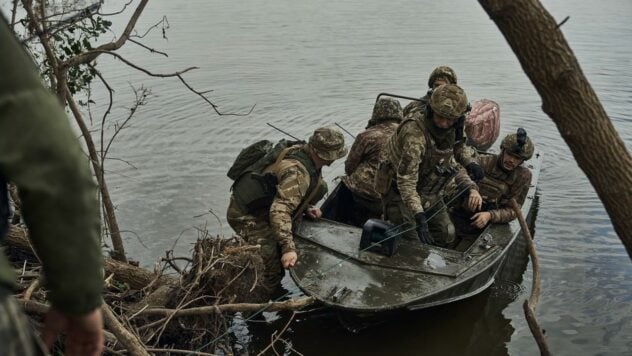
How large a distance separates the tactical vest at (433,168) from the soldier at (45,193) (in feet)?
17.8

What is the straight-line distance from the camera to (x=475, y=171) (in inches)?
299

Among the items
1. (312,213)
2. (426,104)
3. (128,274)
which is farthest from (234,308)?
(426,104)

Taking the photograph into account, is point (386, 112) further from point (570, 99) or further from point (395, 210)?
point (570, 99)

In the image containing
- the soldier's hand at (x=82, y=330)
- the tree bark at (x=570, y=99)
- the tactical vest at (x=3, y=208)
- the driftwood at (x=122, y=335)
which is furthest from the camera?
the driftwood at (x=122, y=335)

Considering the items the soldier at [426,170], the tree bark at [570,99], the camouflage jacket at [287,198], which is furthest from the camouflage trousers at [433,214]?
the tree bark at [570,99]

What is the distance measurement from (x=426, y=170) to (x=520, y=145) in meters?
1.27

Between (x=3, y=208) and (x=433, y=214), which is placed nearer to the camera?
(x=3, y=208)

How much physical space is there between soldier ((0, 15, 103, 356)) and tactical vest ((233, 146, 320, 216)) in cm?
485

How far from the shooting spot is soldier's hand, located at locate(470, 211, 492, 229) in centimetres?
758

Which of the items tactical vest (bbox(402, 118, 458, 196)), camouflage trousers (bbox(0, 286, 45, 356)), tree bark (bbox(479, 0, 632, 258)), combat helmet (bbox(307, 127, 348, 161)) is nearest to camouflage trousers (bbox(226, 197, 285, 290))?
combat helmet (bbox(307, 127, 348, 161))

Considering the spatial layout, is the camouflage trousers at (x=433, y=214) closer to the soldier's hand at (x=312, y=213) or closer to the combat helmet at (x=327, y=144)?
the soldier's hand at (x=312, y=213)

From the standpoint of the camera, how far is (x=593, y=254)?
8.93 m

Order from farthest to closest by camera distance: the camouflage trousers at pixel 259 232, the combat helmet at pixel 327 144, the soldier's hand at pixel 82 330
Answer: the camouflage trousers at pixel 259 232, the combat helmet at pixel 327 144, the soldier's hand at pixel 82 330

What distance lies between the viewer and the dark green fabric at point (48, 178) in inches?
61.9
